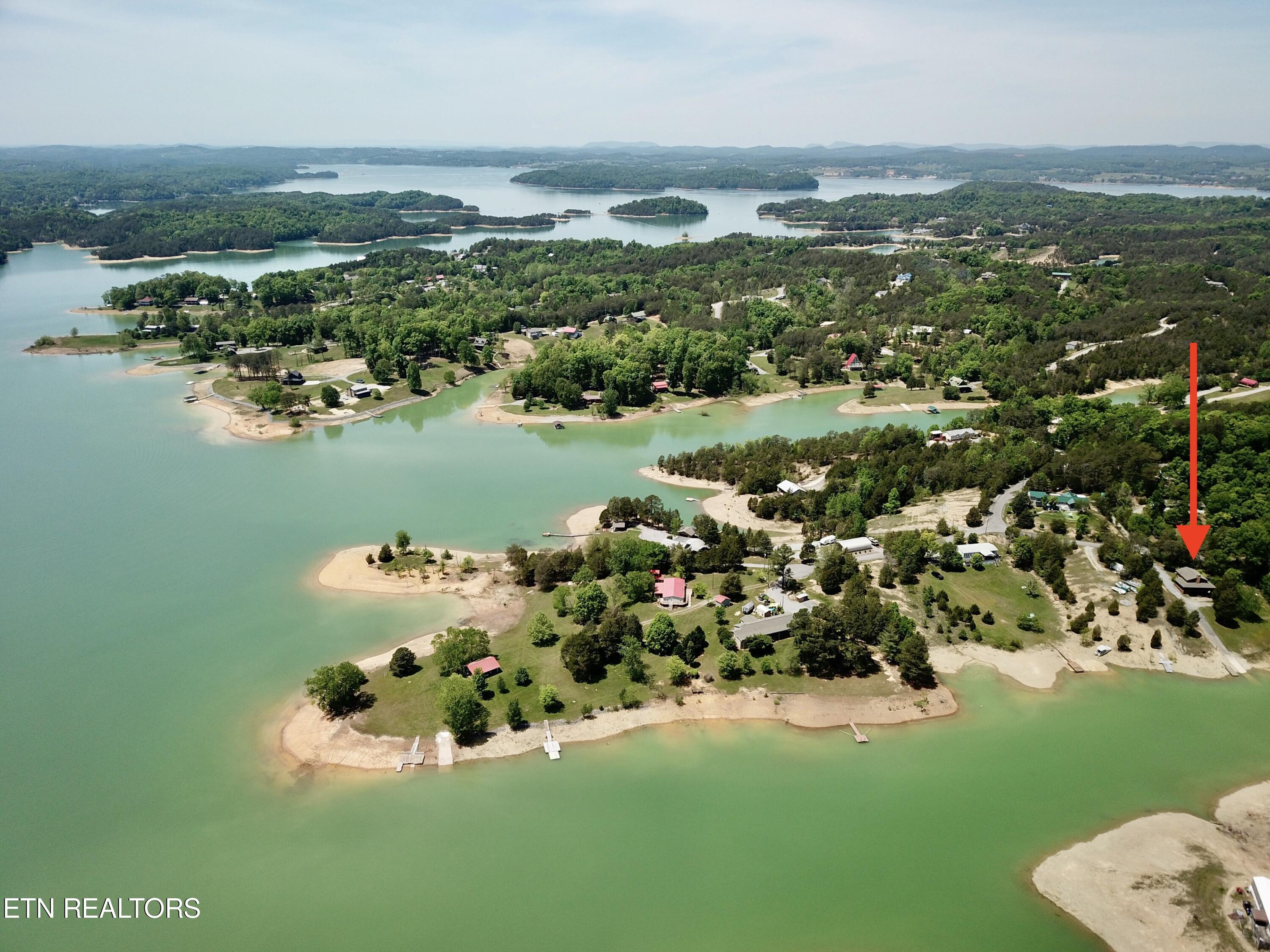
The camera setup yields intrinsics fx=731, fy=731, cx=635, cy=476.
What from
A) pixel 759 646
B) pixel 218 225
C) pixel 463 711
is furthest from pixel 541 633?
pixel 218 225

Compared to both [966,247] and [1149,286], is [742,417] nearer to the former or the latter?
[1149,286]

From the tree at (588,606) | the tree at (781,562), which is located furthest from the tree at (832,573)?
the tree at (588,606)

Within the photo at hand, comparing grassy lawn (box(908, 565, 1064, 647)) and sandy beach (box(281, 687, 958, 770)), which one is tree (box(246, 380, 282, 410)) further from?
grassy lawn (box(908, 565, 1064, 647))

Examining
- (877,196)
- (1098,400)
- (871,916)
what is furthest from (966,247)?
(871,916)

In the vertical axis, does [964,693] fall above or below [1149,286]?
below

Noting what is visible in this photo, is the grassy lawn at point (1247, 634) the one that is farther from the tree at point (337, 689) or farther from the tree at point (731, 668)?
the tree at point (337, 689)

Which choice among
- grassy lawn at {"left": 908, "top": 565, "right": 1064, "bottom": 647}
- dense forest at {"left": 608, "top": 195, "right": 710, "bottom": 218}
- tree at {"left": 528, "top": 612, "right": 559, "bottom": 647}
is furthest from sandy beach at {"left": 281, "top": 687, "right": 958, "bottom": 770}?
dense forest at {"left": 608, "top": 195, "right": 710, "bottom": 218}

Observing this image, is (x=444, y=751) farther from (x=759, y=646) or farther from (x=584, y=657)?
(x=759, y=646)

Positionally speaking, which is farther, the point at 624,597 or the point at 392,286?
the point at 392,286
